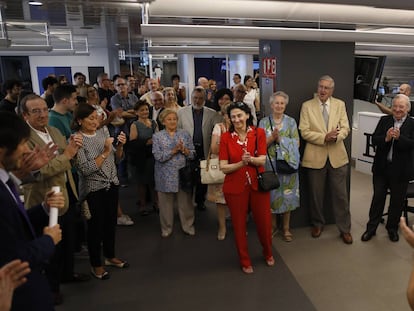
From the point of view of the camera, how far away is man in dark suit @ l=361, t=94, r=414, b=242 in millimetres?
3492

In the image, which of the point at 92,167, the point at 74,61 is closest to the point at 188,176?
the point at 92,167

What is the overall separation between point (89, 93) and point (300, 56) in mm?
2785

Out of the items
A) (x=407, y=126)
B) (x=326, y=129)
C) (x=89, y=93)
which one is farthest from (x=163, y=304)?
(x=89, y=93)

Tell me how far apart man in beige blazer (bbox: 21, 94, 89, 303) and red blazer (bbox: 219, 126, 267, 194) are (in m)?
1.22

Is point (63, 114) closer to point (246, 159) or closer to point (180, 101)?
point (246, 159)

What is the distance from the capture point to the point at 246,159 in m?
3.02

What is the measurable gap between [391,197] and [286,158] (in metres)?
1.19

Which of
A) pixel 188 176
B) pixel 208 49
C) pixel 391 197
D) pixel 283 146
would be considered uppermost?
pixel 208 49

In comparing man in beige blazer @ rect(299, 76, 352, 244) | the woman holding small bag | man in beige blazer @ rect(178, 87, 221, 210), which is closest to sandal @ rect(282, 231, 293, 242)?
man in beige blazer @ rect(299, 76, 352, 244)

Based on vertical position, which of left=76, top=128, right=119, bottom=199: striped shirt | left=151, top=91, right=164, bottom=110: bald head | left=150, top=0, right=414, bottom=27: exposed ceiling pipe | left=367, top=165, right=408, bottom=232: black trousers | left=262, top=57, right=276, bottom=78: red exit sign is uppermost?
Result: left=150, top=0, right=414, bottom=27: exposed ceiling pipe

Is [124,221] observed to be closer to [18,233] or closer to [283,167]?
[283,167]

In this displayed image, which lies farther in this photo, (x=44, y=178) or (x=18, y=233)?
(x=44, y=178)

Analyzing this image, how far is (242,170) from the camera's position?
123 inches

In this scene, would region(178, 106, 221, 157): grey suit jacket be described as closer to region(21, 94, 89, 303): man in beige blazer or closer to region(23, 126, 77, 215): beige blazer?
region(21, 94, 89, 303): man in beige blazer
